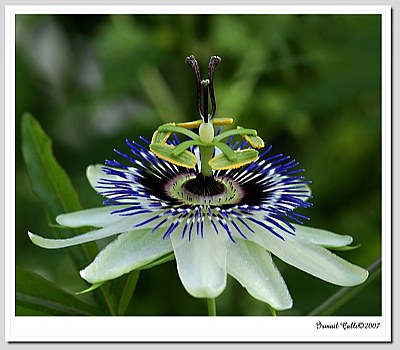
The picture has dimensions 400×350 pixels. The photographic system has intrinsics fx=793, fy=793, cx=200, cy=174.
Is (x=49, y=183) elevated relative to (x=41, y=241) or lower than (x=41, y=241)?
elevated

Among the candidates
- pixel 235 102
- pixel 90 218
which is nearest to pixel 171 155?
pixel 90 218

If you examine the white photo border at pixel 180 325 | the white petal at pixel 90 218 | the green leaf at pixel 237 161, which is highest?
the green leaf at pixel 237 161

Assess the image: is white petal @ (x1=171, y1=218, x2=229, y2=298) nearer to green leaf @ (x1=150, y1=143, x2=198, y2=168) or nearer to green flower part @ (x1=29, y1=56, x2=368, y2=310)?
green flower part @ (x1=29, y1=56, x2=368, y2=310)

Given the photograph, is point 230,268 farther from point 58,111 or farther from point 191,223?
point 58,111

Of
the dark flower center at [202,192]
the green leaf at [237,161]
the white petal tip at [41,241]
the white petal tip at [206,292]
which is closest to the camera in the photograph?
the white petal tip at [206,292]

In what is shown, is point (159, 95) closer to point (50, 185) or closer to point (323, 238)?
point (50, 185)

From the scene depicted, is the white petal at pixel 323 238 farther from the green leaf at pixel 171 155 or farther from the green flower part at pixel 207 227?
the green leaf at pixel 171 155

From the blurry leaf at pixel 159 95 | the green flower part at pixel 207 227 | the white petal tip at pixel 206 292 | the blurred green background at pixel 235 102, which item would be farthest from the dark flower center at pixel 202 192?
the blurry leaf at pixel 159 95

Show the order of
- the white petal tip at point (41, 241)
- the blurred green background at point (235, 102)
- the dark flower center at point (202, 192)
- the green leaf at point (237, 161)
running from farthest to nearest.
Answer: the blurred green background at point (235, 102)
the dark flower center at point (202, 192)
the green leaf at point (237, 161)
the white petal tip at point (41, 241)
